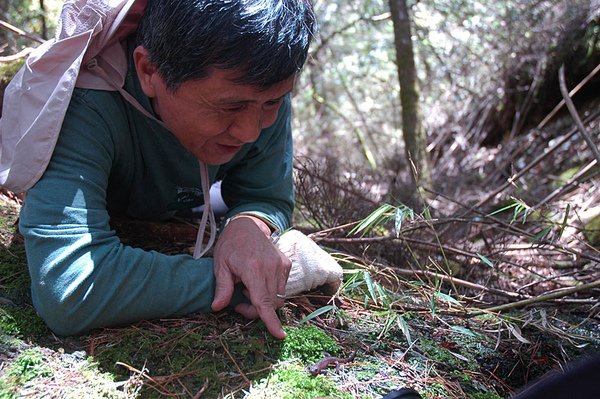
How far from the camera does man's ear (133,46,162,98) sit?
1624 mm

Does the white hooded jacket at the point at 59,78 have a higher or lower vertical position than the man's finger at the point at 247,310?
higher

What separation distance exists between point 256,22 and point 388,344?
1029 mm

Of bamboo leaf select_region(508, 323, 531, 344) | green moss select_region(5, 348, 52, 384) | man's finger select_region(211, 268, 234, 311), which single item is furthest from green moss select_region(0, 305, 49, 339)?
bamboo leaf select_region(508, 323, 531, 344)

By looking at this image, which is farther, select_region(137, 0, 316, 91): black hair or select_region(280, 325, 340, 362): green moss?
select_region(280, 325, 340, 362): green moss

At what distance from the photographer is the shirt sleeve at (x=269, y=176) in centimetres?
213

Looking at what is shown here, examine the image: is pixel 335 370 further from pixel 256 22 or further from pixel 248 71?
pixel 256 22

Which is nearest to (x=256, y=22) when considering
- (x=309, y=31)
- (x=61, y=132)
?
(x=309, y=31)

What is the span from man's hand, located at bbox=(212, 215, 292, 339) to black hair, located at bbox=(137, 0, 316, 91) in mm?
499

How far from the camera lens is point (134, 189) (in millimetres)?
2057

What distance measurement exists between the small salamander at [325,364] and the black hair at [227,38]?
0.79 m

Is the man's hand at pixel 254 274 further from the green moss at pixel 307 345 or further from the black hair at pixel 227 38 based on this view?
the black hair at pixel 227 38

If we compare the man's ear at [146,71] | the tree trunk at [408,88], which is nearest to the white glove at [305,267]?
the man's ear at [146,71]

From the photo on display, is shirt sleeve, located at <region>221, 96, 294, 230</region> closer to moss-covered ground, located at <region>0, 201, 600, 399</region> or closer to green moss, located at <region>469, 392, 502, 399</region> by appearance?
moss-covered ground, located at <region>0, 201, 600, 399</region>

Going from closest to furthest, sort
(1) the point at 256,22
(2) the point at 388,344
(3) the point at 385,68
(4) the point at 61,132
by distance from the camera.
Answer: (1) the point at 256,22 → (4) the point at 61,132 → (2) the point at 388,344 → (3) the point at 385,68
